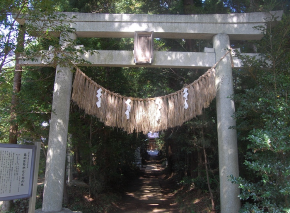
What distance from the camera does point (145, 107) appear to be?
5.54 m

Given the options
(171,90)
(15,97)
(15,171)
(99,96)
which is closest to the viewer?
(15,171)

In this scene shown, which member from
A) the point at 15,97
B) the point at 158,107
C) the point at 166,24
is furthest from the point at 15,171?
the point at 166,24

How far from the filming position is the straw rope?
212 inches

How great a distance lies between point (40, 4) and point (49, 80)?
2.96 m

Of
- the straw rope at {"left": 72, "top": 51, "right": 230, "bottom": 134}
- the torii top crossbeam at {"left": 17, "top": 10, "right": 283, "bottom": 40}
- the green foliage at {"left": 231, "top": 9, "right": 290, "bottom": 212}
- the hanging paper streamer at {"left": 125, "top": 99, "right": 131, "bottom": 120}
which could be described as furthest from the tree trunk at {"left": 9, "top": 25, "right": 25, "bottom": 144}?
the green foliage at {"left": 231, "top": 9, "right": 290, "bottom": 212}

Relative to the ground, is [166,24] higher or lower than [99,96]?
higher

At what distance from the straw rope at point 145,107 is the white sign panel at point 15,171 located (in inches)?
71.6

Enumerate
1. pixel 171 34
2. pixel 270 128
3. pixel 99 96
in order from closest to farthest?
pixel 270 128
pixel 99 96
pixel 171 34

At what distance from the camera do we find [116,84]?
29.4 ft

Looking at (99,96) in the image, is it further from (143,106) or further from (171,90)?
(171,90)

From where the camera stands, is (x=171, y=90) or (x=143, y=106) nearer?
(x=143, y=106)

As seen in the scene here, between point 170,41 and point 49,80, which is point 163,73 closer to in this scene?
point 170,41

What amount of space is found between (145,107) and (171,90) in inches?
146

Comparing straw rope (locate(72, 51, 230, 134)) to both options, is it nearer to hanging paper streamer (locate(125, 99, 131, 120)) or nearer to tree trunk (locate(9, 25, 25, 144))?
hanging paper streamer (locate(125, 99, 131, 120))
